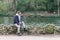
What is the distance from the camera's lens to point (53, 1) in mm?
45719

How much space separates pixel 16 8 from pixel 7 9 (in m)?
2.93

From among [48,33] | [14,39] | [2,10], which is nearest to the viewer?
[14,39]

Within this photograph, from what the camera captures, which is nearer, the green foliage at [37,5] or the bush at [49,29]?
the bush at [49,29]

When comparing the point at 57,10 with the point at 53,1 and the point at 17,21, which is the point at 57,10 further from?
the point at 17,21

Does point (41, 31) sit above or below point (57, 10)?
above

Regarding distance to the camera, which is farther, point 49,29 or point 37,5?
point 37,5

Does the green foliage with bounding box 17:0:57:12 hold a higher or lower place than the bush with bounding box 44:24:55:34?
lower

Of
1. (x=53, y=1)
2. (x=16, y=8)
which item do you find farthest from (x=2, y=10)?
(x=53, y=1)

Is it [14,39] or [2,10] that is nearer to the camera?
[14,39]

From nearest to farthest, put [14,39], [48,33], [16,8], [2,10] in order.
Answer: [14,39]
[48,33]
[2,10]
[16,8]

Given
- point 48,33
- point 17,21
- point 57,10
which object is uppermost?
point 17,21

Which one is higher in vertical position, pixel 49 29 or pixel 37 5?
pixel 49 29

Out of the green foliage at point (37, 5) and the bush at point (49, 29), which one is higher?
the bush at point (49, 29)

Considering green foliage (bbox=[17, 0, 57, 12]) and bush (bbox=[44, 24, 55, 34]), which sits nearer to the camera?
bush (bbox=[44, 24, 55, 34])
